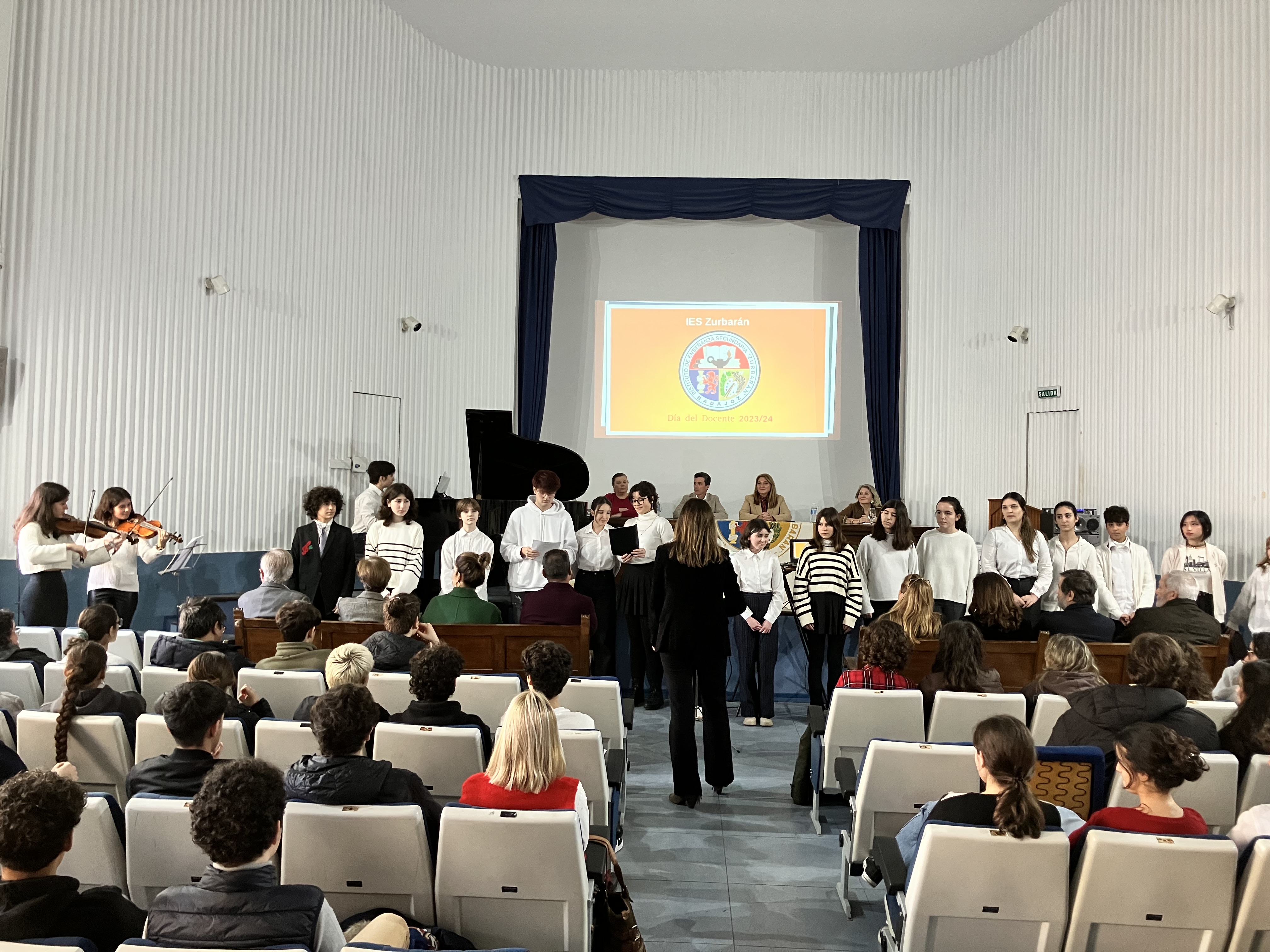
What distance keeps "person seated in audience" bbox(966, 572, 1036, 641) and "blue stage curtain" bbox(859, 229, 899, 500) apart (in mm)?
6339

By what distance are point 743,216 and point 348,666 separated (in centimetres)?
935

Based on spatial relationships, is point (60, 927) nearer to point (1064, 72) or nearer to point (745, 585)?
point (745, 585)

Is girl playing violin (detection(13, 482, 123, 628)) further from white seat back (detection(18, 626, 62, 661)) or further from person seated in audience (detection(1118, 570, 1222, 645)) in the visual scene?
person seated in audience (detection(1118, 570, 1222, 645))

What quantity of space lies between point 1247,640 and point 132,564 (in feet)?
27.2

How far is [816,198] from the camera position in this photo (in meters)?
11.7

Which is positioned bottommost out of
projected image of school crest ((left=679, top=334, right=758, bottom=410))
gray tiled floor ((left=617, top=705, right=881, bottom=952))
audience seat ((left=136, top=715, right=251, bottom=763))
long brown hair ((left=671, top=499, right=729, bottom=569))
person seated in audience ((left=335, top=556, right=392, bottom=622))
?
gray tiled floor ((left=617, top=705, right=881, bottom=952))

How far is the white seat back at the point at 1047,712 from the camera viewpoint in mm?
4152

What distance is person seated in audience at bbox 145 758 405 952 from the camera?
201cm

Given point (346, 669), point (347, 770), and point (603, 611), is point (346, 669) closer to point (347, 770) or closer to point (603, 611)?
point (347, 770)

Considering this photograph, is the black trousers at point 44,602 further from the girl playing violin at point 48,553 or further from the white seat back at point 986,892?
the white seat back at point 986,892

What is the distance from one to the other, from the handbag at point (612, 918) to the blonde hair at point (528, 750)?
0.31 meters

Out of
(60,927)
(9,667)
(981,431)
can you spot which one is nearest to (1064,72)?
(981,431)

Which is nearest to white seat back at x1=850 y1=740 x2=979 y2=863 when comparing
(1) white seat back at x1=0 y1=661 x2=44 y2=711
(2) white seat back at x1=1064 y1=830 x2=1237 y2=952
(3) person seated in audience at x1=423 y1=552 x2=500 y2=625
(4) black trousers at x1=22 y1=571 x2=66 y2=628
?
(2) white seat back at x1=1064 y1=830 x2=1237 y2=952

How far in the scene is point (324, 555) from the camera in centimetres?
809
